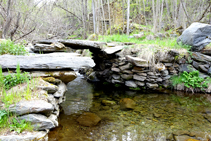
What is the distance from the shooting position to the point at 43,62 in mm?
3625

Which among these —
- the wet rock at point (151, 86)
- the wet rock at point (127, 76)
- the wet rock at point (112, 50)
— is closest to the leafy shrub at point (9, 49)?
the wet rock at point (112, 50)

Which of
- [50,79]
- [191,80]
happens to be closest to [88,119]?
[50,79]

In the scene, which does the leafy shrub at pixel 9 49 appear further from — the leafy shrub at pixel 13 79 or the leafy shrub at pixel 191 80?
the leafy shrub at pixel 191 80

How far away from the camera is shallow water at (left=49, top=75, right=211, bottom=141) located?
3012mm

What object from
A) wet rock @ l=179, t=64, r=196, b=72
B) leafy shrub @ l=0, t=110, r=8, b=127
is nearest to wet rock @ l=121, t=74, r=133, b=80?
wet rock @ l=179, t=64, r=196, b=72

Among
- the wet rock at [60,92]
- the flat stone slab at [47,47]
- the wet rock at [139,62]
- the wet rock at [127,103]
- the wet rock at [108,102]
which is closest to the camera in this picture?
the wet rock at [60,92]

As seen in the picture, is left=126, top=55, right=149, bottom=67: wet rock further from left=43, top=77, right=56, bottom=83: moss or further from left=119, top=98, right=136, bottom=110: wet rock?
left=43, top=77, right=56, bottom=83: moss

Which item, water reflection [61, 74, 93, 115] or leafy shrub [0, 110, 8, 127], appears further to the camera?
water reflection [61, 74, 93, 115]

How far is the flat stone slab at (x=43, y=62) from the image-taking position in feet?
11.4

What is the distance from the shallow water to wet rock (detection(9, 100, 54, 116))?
Result: 0.71m

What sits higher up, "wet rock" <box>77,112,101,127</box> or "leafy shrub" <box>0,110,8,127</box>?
"leafy shrub" <box>0,110,8,127</box>

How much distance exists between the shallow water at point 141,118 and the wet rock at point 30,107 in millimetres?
708

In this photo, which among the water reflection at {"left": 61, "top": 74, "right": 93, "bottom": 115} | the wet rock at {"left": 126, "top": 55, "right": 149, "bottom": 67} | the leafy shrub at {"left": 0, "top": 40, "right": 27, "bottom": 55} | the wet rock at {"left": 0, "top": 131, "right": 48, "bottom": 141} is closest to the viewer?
the wet rock at {"left": 0, "top": 131, "right": 48, "bottom": 141}

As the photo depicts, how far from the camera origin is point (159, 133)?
10.3 ft
